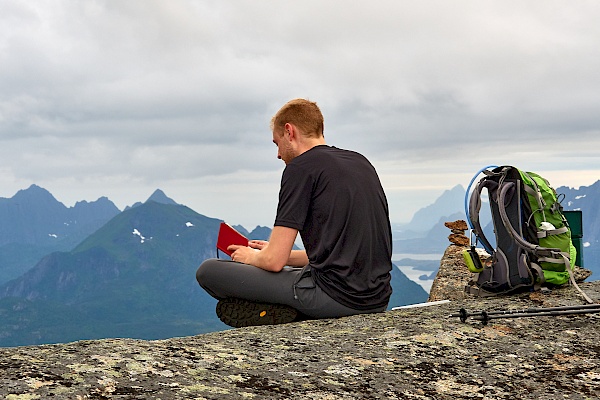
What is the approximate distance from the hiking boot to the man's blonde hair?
1899 millimetres

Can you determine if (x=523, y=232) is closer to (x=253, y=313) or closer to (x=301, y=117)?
(x=301, y=117)

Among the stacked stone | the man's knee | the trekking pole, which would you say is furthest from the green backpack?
the stacked stone

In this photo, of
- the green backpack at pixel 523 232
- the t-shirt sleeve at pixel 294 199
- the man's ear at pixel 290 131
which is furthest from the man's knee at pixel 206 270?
the green backpack at pixel 523 232

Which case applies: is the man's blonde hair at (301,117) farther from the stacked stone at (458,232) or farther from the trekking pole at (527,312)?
the stacked stone at (458,232)

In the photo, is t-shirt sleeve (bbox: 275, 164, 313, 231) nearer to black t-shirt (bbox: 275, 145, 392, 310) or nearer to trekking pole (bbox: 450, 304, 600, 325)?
black t-shirt (bbox: 275, 145, 392, 310)

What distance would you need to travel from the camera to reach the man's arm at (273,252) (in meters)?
6.75

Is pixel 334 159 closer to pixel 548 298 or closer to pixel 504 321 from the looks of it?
pixel 504 321

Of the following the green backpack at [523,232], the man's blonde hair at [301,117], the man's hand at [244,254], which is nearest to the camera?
the man's blonde hair at [301,117]

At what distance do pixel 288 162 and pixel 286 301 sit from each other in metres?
1.50

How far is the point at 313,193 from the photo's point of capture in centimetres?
688

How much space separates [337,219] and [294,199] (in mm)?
496

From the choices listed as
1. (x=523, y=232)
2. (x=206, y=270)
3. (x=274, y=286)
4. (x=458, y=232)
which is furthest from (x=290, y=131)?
(x=458, y=232)

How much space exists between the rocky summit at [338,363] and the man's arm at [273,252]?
0.69 metres

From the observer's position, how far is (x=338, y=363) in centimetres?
509
